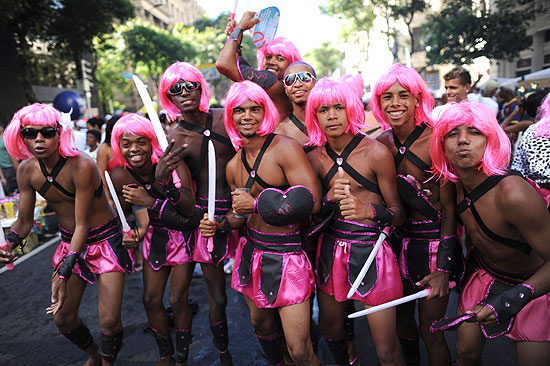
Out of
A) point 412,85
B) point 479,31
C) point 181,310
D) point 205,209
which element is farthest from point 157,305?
point 479,31

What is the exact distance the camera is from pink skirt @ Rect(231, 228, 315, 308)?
8.21 feet

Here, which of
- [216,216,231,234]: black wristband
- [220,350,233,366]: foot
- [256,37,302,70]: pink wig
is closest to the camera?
[216,216,231,234]: black wristband

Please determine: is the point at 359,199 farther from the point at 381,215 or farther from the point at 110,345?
the point at 110,345

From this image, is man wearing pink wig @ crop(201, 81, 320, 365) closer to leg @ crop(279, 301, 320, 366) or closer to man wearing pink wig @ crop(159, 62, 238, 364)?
leg @ crop(279, 301, 320, 366)

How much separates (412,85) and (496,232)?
105 cm

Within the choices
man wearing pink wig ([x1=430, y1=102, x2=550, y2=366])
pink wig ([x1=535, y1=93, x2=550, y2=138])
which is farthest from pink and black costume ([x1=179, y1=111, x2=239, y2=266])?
pink wig ([x1=535, y1=93, x2=550, y2=138])

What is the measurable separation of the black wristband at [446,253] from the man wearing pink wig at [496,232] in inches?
5.9

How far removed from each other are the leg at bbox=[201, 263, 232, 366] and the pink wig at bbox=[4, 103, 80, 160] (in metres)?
1.46

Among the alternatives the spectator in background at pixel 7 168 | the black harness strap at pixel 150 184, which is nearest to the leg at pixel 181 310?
the black harness strap at pixel 150 184

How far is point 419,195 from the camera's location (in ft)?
7.59

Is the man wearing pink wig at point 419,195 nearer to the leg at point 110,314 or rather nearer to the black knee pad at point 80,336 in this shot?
the leg at point 110,314

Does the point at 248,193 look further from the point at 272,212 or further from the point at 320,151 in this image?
the point at 320,151

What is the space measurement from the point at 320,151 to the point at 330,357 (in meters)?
1.93

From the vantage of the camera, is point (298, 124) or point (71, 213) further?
point (298, 124)
